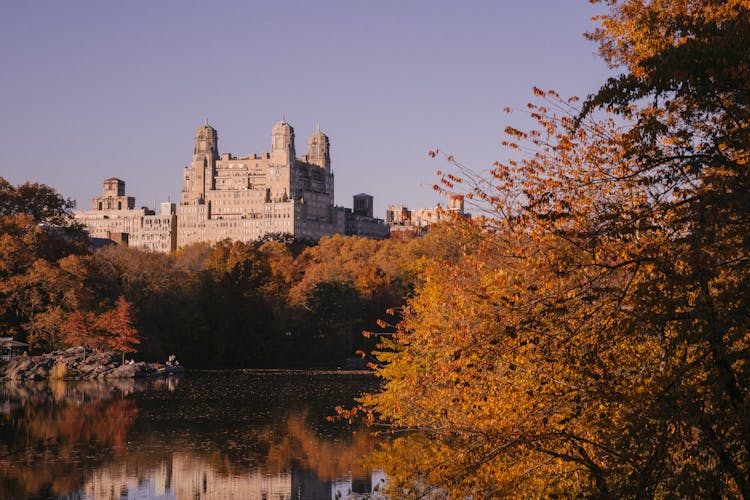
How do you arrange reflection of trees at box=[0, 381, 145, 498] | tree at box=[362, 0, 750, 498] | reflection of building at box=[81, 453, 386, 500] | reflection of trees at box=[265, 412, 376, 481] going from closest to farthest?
tree at box=[362, 0, 750, 498], reflection of building at box=[81, 453, 386, 500], reflection of trees at box=[0, 381, 145, 498], reflection of trees at box=[265, 412, 376, 481]

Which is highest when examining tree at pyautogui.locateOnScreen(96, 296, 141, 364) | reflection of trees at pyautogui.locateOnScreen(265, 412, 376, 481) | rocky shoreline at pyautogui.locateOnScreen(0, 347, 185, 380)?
tree at pyautogui.locateOnScreen(96, 296, 141, 364)

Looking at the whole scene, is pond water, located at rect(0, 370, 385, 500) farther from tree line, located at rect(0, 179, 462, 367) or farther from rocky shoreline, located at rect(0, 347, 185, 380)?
tree line, located at rect(0, 179, 462, 367)

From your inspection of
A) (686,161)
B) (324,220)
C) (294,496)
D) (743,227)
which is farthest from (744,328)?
(324,220)

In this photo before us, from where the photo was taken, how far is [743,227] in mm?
9258

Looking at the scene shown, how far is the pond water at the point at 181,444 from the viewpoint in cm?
2195

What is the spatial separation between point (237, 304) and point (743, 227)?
2260 inches

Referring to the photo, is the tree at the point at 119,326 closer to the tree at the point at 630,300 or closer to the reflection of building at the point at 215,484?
the reflection of building at the point at 215,484

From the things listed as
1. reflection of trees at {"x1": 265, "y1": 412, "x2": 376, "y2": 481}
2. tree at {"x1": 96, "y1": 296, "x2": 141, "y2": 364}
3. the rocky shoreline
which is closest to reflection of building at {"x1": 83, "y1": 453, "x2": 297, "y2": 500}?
reflection of trees at {"x1": 265, "y1": 412, "x2": 376, "y2": 481}

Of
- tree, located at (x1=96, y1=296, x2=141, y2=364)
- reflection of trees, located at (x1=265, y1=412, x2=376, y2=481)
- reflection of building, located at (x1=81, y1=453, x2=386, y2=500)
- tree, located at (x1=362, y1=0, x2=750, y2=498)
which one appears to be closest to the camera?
tree, located at (x1=362, y1=0, x2=750, y2=498)

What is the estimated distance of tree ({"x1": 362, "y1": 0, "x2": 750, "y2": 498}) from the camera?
30.0 feet

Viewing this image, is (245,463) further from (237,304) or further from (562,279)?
(237,304)

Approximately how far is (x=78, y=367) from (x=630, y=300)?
46.0 m

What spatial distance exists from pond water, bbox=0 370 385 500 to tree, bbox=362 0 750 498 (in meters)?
9.15

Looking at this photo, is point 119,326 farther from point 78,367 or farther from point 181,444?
point 181,444
